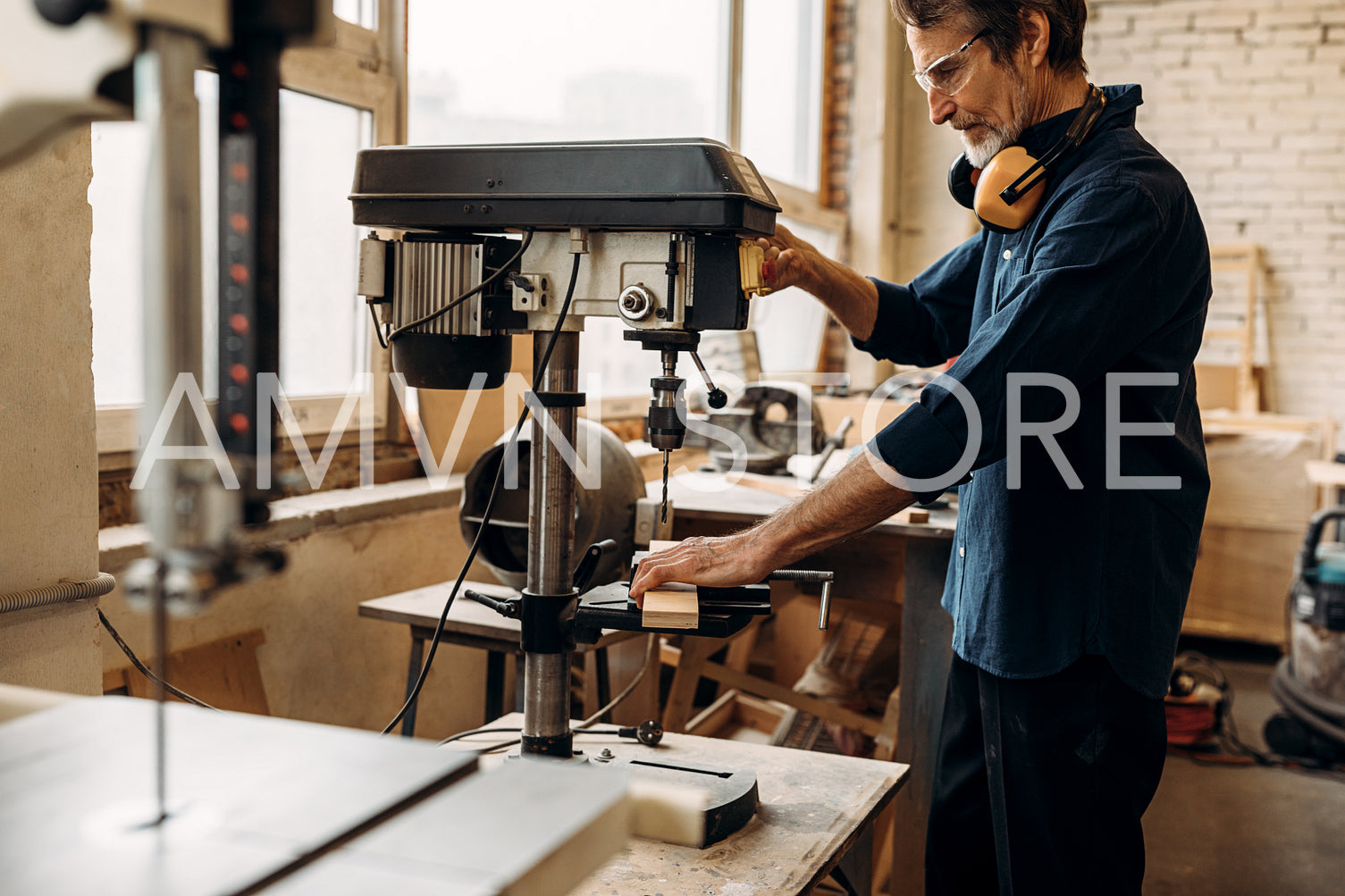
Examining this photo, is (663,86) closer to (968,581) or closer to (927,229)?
(927,229)

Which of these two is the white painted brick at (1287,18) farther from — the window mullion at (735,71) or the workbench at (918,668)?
the workbench at (918,668)

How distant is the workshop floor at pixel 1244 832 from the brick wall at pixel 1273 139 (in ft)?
8.37

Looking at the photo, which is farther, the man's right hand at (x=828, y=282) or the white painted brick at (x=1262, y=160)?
the white painted brick at (x=1262, y=160)

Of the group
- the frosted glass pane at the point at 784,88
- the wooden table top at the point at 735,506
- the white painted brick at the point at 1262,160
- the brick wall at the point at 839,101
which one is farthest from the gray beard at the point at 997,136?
the white painted brick at the point at 1262,160

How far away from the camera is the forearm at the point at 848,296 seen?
1.64m

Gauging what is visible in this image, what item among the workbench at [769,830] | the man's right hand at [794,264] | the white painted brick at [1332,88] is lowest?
the workbench at [769,830]

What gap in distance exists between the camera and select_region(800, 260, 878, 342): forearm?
1637mm

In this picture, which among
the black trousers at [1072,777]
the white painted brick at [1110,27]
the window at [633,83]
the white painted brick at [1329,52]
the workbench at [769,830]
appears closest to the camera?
the workbench at [769,830]

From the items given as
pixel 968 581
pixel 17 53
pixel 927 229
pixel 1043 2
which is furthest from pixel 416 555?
pixel 927 229

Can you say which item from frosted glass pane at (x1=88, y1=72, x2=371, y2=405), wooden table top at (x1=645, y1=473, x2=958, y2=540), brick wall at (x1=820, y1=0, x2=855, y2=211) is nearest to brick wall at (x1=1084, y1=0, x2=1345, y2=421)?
brick wall at (x1=820, y1=0, x2=855, y2=211)

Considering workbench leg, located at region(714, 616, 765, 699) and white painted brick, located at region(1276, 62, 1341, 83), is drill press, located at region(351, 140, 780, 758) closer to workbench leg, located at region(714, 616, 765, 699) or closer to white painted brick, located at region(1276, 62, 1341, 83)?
workbench leg, located at region(714, 616, 765, 699)

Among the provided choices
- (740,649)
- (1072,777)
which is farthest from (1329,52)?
(1072,777)

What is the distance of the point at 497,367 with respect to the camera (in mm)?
1299

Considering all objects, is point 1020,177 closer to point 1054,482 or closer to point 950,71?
point 950,71
